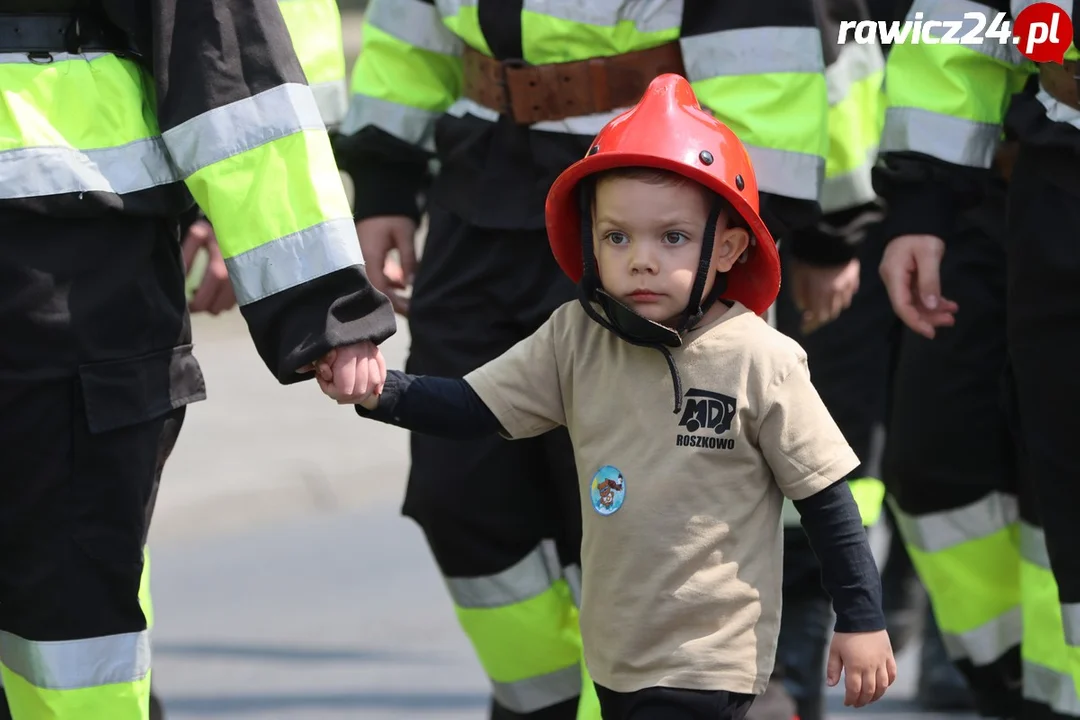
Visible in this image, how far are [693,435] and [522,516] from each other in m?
0.93

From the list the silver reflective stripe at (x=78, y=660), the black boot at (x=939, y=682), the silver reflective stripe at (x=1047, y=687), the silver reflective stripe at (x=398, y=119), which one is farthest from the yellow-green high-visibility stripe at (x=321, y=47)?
the black boot at (x=939, y=682)

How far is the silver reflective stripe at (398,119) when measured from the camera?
4383 mm

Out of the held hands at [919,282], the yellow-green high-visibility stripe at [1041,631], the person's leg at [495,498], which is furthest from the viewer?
the yellow-green high-visibility stripe at [1041,631]

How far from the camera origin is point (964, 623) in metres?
4.80

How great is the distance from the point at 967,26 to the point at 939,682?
2.13m

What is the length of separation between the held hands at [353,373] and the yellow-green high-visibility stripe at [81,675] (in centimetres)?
51

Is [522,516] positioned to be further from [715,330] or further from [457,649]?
[457,649]

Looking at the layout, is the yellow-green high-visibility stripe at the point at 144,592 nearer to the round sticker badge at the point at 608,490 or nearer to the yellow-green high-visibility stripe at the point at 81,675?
the yellow-green high-visibility stripe at the point at 81,675

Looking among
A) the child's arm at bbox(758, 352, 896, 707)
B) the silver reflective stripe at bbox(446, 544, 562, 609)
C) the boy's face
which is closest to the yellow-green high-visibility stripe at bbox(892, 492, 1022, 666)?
the silver reflective stripe at bbox(446, 544, 562, 609)

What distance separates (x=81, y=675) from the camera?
3.30 meters

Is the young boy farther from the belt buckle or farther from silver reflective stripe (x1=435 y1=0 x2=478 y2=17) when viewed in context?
silver reflective stripe (x1=435 y1=0 x2=478 y2=17)

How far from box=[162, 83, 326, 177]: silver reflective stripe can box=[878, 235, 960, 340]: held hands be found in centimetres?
135

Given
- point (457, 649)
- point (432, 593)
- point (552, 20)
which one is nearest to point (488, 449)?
point (552, 20)

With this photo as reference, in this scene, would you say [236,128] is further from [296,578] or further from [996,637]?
[296,578]
